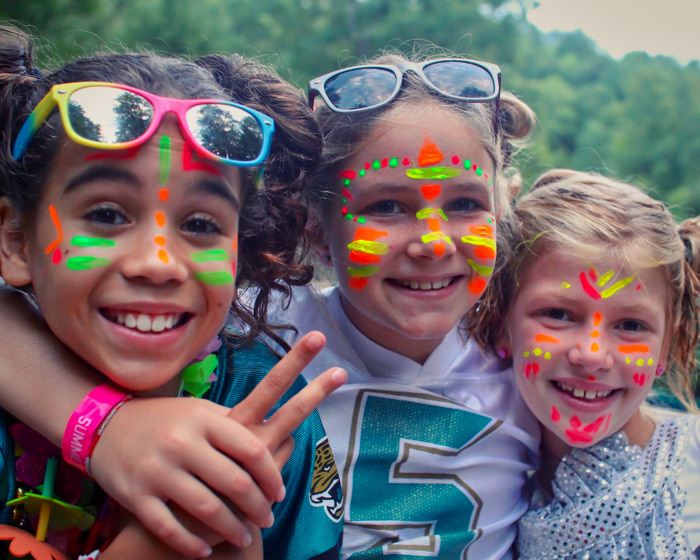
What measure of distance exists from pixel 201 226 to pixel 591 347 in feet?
3.69

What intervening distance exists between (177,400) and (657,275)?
1440 millimetres

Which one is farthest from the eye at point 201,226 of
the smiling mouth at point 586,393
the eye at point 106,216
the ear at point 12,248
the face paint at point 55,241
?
the smiling mouth at point 586,393

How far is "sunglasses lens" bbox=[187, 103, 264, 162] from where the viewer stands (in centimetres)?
155

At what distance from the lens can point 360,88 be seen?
2100mm

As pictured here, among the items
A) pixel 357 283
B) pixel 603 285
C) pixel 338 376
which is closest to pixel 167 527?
pixel 338 376

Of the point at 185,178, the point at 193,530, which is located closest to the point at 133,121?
the point at 185,178

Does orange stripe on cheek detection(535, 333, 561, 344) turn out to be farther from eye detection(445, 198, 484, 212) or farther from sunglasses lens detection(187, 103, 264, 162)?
sunglasses lens detection(187, 103, 264, 162)

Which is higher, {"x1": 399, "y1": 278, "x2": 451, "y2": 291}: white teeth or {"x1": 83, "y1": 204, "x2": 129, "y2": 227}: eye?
{"x1": 83, "y1": 204, "x2": 129, "y2": 227}: eye

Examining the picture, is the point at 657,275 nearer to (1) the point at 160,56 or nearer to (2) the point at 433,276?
(2) the point at 433,276

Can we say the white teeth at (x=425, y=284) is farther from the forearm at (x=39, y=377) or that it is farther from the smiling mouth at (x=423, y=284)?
the forearm at (x=39, y=377)

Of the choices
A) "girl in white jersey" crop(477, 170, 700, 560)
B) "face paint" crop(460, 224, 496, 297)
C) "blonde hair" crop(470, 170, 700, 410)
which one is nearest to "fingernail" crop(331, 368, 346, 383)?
"face paint" crop(460, 224, 496, 297)

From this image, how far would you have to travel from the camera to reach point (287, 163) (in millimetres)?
1965

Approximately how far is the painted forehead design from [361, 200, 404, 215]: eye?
33mm

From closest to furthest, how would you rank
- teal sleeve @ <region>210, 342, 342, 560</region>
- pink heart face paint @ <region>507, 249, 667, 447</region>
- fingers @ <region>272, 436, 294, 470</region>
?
fingers @ <region>272, 436, 294, 470</region> < teal sleeve @ <region>210, 342, 342, 560</region> < pink heart face paint @ <region>507, 249, 667, 447</region>
